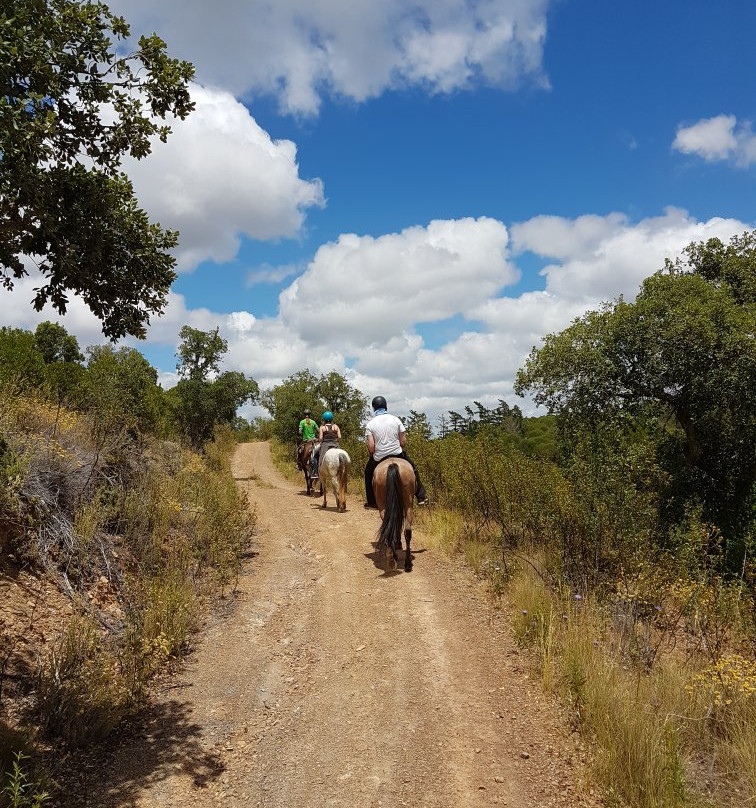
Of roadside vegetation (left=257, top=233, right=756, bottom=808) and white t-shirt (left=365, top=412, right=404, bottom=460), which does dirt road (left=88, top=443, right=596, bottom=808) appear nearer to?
roadside vegetation (left=257, top=233, right=756, bottom=808)

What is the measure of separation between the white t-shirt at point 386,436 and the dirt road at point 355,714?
2050mm

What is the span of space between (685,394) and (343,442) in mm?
14543

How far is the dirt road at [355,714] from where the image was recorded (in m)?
3.67

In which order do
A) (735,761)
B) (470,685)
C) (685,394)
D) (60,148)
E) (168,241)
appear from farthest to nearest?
(685,394) < (470,685) < (168,241) < (60,148) < (735,761)

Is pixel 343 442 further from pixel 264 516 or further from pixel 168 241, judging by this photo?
pixel 168 241

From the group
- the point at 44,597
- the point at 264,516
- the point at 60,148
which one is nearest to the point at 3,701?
the point at 44,597

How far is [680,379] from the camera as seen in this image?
1425 centimetres

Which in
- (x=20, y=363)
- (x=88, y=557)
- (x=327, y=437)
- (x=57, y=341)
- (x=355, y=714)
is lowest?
(x=355, y=714)

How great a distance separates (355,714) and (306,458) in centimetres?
1313

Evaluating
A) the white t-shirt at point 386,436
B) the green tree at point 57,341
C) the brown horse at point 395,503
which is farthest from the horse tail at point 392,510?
the green tree at point 57,341

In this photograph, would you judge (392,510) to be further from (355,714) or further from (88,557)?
(88,557)

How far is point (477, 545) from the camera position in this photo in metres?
8.39

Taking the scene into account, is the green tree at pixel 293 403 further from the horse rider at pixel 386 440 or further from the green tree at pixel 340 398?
the horse rider at pixel 386 440

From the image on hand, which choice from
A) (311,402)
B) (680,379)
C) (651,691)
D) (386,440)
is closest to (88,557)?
(386,440)
